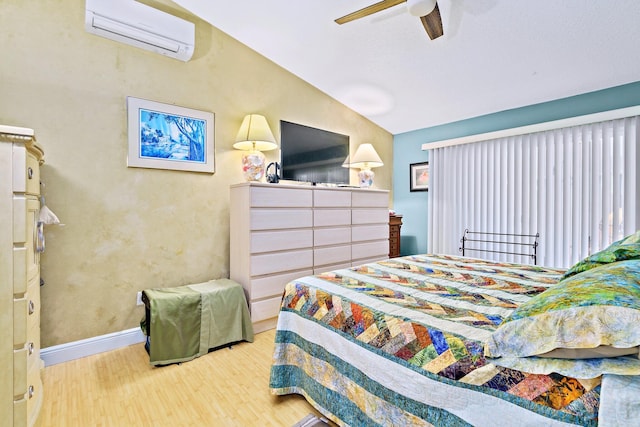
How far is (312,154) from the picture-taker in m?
3.74

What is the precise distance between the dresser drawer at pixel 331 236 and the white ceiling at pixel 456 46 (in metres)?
1.76

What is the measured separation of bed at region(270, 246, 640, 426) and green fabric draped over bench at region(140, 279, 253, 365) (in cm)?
89

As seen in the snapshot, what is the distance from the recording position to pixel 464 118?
4070 mm

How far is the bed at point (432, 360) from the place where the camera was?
2.68 feet

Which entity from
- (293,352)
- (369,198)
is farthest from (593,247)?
(293,352)

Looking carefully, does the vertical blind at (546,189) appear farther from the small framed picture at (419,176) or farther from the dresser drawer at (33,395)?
the dresser drawer at (33,395)

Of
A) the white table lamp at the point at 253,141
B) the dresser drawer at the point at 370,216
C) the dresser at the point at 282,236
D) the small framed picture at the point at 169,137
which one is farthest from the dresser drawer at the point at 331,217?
the small framed picture at the point at 169,137

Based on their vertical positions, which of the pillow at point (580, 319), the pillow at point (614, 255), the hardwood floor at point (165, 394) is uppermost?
the pillow at point (614, 255)

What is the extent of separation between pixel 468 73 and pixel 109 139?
11.1ft

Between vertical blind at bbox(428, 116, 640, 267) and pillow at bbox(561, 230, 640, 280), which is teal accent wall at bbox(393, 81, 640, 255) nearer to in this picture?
vertical blind at bbox(428, 116, 640, 267)

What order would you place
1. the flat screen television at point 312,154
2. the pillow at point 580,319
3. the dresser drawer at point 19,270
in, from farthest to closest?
the flat screen television at point 312,154, the dresser drawer at point 19,270, the pillow at point 580,319

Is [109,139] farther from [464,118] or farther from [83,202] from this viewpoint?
[464,118]

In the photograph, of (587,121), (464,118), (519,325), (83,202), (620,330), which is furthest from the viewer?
(464,118)

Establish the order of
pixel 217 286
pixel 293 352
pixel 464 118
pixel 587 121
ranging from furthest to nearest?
pixel 464 118, pixel 587 121, pixel 217 286, pixel 293 352
